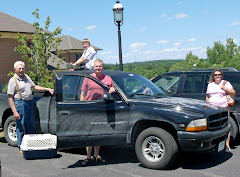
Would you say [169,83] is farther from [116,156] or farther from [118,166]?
[118,166]

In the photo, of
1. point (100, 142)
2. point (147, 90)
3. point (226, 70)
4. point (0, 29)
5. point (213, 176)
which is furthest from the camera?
point (0, 29)

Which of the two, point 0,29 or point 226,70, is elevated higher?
point 0,29

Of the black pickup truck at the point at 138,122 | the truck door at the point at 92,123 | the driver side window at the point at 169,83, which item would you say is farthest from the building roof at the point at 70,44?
the truck door at the point at 92,123

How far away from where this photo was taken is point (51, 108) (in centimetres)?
627

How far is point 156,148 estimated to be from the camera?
5.36 metres

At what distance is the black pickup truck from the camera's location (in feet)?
16.9

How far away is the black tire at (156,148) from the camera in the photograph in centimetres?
518

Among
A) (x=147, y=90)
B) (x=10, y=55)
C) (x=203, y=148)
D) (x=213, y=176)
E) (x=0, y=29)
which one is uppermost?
(x=0, y=29)

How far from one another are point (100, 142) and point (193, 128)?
5.58ft

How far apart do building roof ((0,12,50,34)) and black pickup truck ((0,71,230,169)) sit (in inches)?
946

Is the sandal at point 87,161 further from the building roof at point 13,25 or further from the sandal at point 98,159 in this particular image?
the building roof at point 13,25

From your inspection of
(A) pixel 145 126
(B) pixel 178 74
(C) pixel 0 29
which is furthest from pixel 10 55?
(A) pixel 145 126

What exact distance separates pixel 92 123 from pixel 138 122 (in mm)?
853

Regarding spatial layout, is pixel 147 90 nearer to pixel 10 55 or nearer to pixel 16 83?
pixel 16 83
